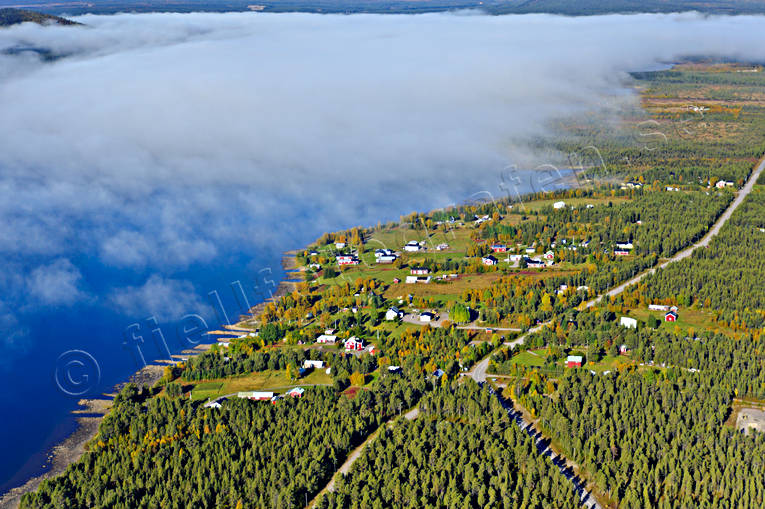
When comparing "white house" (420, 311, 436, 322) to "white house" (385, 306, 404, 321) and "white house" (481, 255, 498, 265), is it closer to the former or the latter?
"white house" (385, 306, 404, 321)

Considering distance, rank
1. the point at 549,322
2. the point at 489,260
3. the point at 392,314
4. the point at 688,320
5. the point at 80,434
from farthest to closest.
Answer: the point at 489,260
the point at 392,314
the point at 549,322
the point at 688,320
the point at 80,434

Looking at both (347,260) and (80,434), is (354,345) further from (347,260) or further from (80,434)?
(347,260)

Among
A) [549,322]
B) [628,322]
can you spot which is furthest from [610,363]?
[549,322]

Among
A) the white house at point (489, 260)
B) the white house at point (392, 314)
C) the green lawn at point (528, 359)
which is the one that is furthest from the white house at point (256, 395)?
the white house at point (489, 260)

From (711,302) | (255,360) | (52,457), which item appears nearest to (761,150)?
(711,302)

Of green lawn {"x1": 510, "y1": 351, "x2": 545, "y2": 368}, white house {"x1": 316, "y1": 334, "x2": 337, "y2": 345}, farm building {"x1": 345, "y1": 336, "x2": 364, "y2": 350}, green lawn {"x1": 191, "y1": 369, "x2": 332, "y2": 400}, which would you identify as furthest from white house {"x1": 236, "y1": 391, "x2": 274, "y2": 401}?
green lawn {"x1": 510, "y1": 351, "x2": 545, "y2": 368}

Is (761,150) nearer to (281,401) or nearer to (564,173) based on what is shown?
(564,173)

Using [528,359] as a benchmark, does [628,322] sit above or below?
above

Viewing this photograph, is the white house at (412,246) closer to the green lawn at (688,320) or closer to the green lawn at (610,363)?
the green lawn at (688,320)
